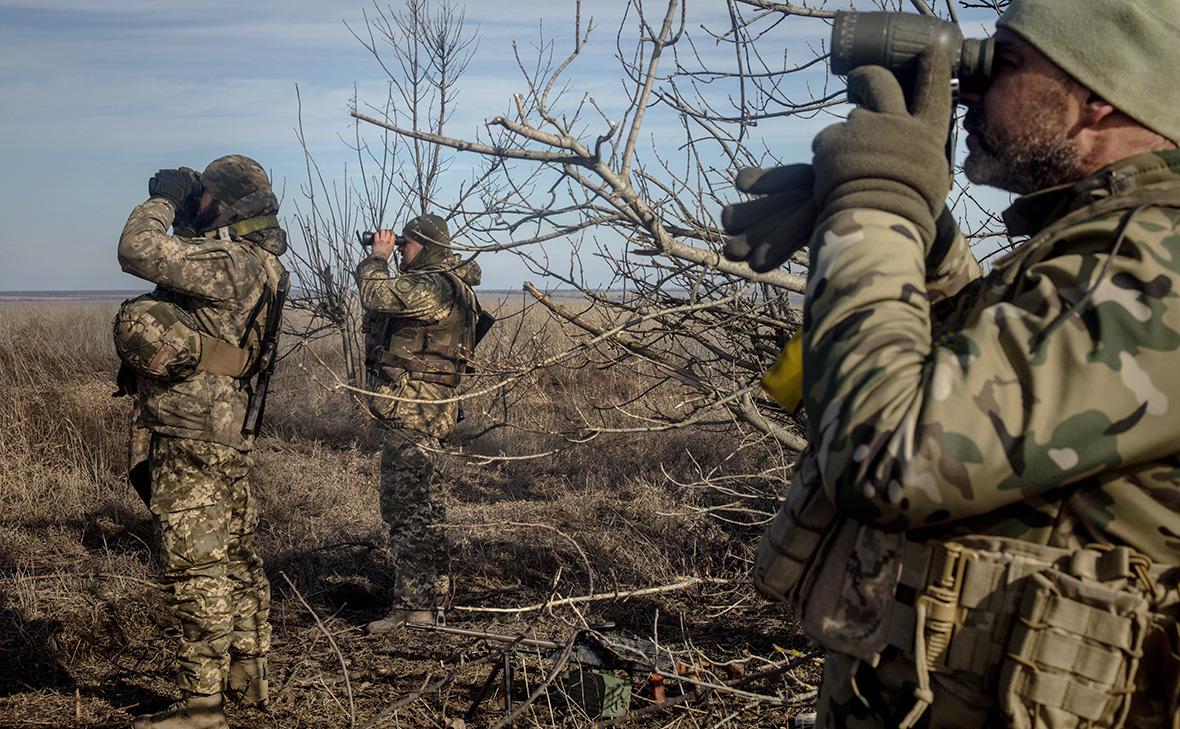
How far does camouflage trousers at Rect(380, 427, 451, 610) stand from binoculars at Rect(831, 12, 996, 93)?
432 cm

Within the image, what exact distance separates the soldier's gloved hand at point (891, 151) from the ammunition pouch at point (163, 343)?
3.31 m

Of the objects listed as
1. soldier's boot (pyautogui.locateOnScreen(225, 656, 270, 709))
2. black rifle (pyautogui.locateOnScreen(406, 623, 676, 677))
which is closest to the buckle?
black rifle (pyautogui.locateOnScreen(406, 623, 676, 677))

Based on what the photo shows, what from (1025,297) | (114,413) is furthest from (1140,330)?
(114,413)

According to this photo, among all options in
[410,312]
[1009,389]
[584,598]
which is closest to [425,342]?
[410,312]

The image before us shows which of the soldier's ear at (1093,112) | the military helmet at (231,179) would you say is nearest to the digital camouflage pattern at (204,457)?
the military helmet at (231,179)

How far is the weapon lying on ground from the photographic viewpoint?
3.51 meters

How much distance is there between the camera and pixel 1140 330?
108 cm

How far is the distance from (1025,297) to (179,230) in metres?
4.08

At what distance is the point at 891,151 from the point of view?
1241 mm

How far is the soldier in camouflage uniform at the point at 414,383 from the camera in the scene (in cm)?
543

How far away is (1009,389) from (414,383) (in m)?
4.85

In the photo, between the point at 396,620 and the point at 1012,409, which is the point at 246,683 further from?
the point at 1012,409

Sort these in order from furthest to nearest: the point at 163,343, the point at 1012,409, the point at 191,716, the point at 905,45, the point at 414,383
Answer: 1. the point at 414,383
2. the point at 163,343
3. the point at 191,716
4. the point at 905,45
5. the point at 1012,409

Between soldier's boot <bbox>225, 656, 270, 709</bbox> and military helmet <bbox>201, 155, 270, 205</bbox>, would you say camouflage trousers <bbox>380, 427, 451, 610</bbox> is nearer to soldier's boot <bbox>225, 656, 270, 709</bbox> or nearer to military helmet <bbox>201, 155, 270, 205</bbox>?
soldier's boot <bbox>225, 656, 270, 709</bbox>
